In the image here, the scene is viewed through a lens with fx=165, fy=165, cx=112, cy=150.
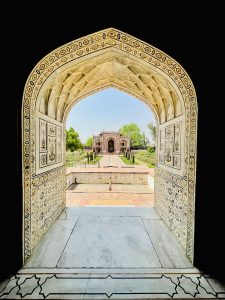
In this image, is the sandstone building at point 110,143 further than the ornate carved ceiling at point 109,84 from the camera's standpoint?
Yes

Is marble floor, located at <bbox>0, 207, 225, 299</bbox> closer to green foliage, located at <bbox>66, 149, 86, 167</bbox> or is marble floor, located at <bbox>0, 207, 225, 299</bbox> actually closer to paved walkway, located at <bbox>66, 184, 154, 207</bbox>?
paved walkway, located at <bbox>66, 184, 154, 207</bbox>

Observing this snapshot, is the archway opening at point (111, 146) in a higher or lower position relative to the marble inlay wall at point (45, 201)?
higher

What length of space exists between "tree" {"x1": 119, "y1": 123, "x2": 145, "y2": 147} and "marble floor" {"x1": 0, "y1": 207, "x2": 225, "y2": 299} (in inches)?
1736

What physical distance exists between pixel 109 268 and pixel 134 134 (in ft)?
154

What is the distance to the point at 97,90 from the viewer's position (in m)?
3.97

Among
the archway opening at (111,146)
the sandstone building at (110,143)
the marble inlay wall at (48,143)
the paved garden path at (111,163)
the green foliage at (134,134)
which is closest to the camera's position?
the marble inlay wall at (48,143)

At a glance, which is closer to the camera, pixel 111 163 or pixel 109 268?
pixel 109 268

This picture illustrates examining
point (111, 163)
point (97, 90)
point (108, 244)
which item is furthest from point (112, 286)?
point (111, 163)

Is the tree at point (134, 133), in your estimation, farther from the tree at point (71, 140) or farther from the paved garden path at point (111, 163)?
the paved garden path at point (111, 163)

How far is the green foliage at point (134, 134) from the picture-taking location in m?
47.1

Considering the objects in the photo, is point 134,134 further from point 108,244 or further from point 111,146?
point 108,244

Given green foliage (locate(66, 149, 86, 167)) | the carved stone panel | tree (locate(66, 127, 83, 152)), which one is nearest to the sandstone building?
tree (locate(66, 127, 83, 152))

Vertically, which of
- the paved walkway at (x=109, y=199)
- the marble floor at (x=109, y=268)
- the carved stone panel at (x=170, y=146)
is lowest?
the paved walkway at (x=109, y=199)

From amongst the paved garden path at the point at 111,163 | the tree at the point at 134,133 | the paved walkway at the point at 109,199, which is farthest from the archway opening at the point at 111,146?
the paved walkway at the point at 109,199
